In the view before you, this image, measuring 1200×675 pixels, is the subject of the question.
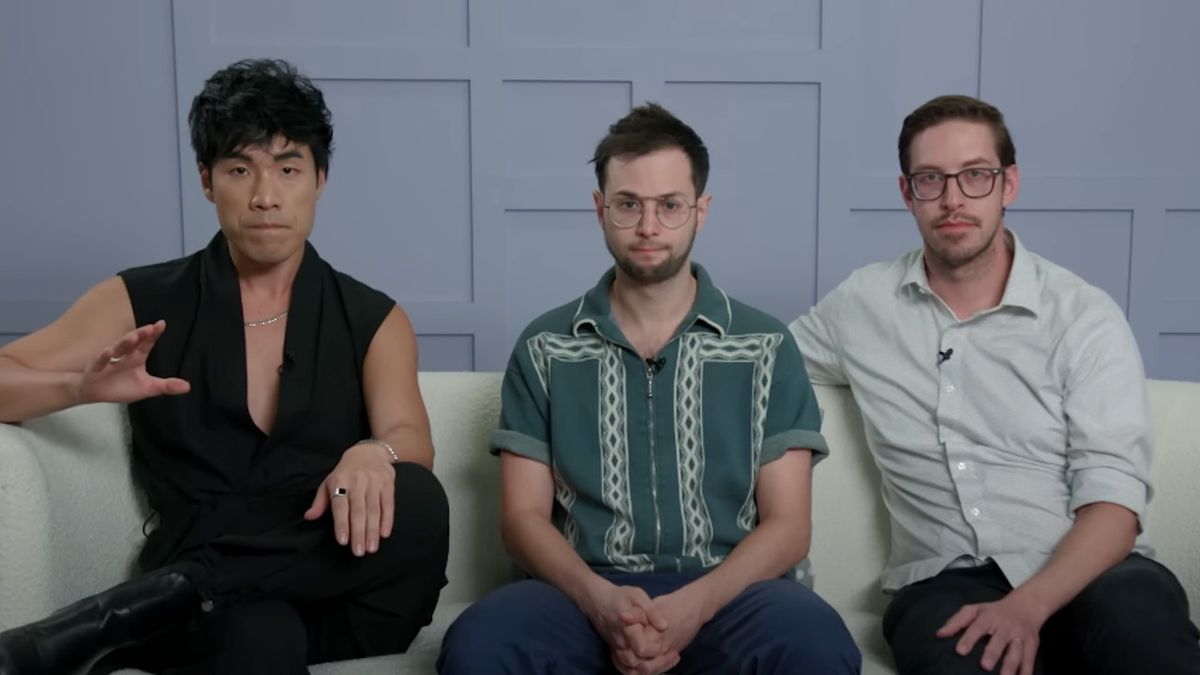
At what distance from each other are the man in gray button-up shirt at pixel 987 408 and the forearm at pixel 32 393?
1.23 meters

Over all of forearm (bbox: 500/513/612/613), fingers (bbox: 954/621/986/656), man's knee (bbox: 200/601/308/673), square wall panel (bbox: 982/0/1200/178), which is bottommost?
fingers (bbox: 954/621/986/656)

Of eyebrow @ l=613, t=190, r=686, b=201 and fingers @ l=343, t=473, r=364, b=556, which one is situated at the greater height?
eyebrow @ l=613, t=190, r=686, b=201

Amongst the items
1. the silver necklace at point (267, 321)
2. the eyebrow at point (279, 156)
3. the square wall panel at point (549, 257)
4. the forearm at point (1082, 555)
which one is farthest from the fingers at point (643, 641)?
the square wall panel at point (549, 257)

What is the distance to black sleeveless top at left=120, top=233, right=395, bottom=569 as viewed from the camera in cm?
192

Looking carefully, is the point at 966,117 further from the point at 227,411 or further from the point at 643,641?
the point at 227,411

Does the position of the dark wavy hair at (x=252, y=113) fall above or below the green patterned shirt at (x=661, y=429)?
above

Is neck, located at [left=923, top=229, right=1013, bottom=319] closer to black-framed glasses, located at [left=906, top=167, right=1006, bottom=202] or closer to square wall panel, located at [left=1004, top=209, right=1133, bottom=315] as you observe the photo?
black-framed glasses, located at [left=906, top=167, right=1006, bottom=202]

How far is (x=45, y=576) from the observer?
1712 millimetres

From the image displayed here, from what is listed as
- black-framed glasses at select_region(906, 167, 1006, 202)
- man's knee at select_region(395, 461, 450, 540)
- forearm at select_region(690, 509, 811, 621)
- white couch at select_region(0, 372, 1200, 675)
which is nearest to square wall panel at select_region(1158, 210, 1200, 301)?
white couch at select_region(0, 372, 1200, 675)

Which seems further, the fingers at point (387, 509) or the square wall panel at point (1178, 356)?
Answer: the square wall panel at point (1178, 356)

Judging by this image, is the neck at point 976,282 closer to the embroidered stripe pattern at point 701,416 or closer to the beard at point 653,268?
the embroidered stripe pattern at point 701,416

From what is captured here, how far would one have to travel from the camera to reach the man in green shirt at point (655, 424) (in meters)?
1.87

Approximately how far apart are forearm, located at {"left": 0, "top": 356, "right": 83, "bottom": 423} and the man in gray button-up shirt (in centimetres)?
123

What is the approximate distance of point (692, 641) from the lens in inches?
69.6
